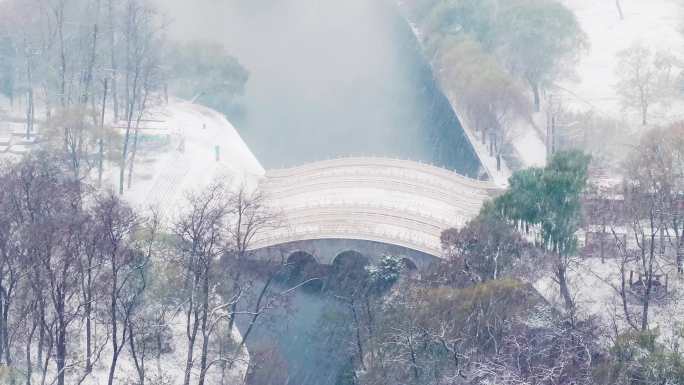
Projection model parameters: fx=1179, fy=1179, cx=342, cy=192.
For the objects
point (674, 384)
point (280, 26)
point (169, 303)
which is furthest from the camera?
point (280, 26)

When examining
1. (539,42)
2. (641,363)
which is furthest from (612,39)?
(641,363)

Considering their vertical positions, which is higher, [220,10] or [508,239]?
[220,10]

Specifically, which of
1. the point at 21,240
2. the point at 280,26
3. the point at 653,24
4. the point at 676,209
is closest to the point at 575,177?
the point at 676,209

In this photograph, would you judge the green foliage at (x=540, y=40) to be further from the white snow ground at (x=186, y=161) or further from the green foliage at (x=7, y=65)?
the green foliage at (x=7, y=65)

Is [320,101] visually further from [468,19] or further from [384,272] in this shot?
[384,272]

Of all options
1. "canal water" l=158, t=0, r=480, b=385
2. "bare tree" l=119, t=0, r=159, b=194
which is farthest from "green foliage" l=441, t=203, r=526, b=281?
"bare tree" l=119, t=0, r=159, b=194

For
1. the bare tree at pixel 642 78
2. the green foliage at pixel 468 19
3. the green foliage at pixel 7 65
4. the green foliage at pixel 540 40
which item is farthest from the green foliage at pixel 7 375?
the green foliage at pixel 468 19

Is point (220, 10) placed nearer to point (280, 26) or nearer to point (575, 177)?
point (280, 26)
